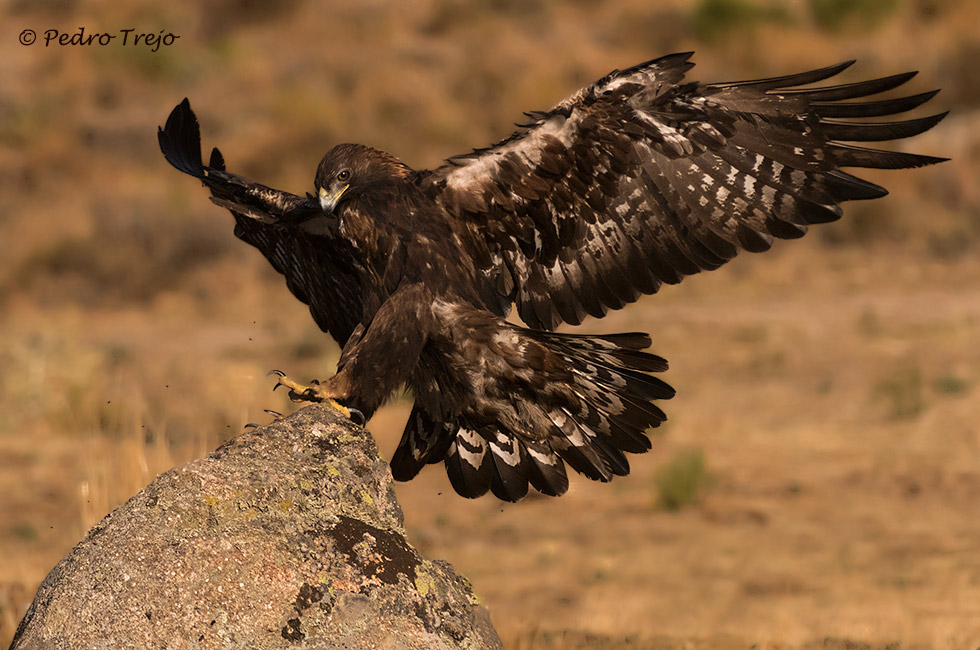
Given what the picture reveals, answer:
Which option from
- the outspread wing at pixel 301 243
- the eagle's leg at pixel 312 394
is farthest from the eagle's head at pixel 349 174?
the eagle's leg at pixel 312 394

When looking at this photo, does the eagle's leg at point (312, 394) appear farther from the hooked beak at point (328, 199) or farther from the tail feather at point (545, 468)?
the tail feather at point (545, 468)

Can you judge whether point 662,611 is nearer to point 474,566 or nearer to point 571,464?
point 474,566

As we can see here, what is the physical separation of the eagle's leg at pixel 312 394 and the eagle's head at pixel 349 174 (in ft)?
2.84

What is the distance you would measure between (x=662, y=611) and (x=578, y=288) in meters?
3.42

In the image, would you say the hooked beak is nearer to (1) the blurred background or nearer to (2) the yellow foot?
(2) the yellow foot

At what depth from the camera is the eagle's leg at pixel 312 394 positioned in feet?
15.6

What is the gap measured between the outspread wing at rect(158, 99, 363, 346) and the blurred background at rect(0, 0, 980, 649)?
82 centimetres

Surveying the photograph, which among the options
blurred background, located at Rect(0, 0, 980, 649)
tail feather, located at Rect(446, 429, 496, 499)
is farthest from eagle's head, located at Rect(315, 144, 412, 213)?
blurred background, located at Rect(0, 0, 980, 649)

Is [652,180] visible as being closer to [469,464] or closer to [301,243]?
[469,464]

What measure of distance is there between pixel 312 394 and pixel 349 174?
1065 millimetres

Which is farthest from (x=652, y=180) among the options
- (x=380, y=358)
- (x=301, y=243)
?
(x=301, y=243)

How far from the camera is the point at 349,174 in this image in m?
5.42

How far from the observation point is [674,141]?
5.37 m

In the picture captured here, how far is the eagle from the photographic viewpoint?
5.12 m
